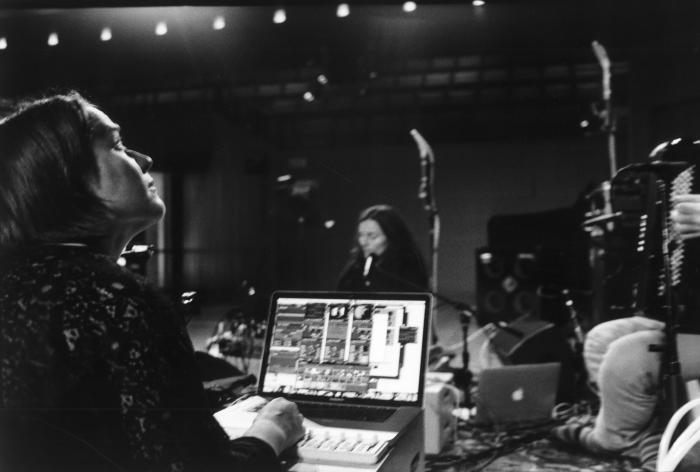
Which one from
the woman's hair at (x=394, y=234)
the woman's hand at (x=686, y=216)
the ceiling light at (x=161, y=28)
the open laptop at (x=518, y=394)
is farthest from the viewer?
the woman's hair at (x=394, y=234)

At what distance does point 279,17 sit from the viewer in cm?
224

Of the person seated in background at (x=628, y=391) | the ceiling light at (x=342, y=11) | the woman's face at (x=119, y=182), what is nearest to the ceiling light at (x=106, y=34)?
the ceiling light at (x=342, y=11)

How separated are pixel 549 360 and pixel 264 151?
1.61 m

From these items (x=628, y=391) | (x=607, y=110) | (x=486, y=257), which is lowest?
(x=628, y=391)

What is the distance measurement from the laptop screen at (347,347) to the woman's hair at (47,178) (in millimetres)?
512

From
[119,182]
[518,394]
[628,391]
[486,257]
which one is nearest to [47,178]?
[119,182]

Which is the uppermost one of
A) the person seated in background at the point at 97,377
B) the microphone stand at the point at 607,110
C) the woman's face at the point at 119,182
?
the microphone stand at the point at 607,110

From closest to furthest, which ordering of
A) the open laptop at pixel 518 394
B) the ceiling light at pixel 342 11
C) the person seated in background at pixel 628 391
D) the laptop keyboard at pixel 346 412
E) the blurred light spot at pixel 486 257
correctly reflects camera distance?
1. the laptop keyboard at pixel 346 412
2. the person seated in background at pixel 628 391
3. the ceiling light at pixel 342 11
4. the open laptop at pixel 518 394
5. the blurred light spot at pixel 486 257

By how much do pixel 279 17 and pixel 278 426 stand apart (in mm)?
1757

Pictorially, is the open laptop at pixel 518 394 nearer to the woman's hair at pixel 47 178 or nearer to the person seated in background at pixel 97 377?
the person seated in background at pixel 97 377

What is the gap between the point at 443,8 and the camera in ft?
7.72

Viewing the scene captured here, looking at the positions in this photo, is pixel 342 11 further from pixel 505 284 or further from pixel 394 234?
pixel 505 284

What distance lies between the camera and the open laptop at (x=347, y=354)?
123 centimetres

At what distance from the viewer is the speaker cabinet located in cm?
287
